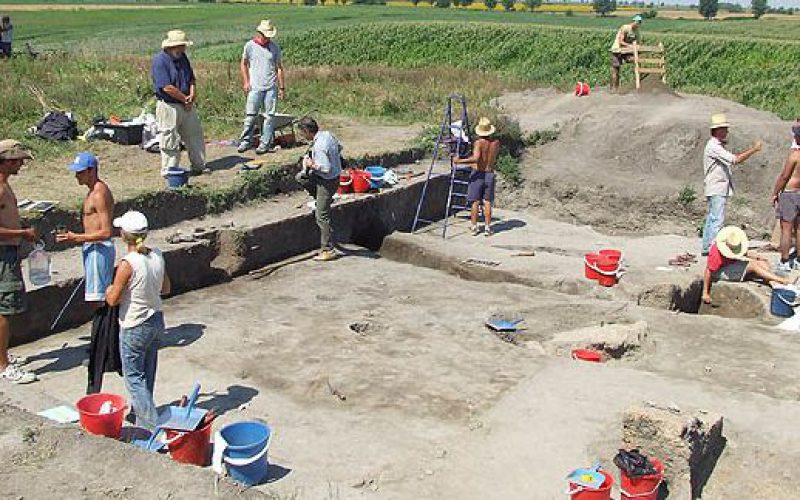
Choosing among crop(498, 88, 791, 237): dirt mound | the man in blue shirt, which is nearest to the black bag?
the man in blue shirt

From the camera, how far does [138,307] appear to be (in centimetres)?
609

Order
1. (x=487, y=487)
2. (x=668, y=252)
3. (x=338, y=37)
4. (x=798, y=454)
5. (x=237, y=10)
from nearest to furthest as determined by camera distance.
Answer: (x=487, y=487), (x=798, y=454), (x=668, y=252), (x=338, y=37), (x=237, y=10)

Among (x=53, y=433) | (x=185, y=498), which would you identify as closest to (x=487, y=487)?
(x=185, y=498)

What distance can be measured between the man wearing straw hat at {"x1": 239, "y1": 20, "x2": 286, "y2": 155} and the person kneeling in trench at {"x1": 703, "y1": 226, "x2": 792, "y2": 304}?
6.84 meters

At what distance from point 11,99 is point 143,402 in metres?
10.6

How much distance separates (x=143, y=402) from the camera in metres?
6.20

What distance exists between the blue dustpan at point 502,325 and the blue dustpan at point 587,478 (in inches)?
130

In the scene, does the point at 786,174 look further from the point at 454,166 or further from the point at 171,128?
the point at 171,128

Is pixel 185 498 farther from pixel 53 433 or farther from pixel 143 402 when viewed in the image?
pixel 143 402

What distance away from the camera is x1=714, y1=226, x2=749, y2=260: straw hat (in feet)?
34.8

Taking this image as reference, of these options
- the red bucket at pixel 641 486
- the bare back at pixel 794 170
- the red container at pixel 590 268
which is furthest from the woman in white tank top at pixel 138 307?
the bare back at pixel 794 170

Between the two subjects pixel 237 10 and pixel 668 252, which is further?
pixel 237 10

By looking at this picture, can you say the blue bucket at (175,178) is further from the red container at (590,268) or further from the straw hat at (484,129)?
the red container at (590,268)

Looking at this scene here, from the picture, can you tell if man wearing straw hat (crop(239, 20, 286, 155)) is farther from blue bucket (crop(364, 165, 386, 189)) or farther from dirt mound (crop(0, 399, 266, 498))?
dirt mound (crop(0, 399, 266, 498))
